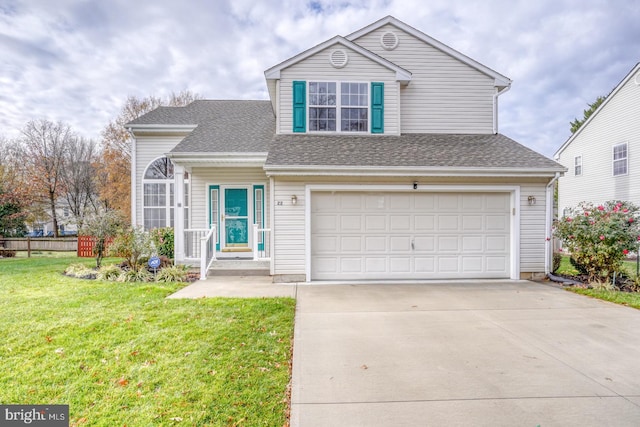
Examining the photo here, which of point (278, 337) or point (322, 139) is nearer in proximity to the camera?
point (278, 337)

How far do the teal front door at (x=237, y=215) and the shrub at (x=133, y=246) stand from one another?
2.29m

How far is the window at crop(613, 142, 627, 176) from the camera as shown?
14.7 meters

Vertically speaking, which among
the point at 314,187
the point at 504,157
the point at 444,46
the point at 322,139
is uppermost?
the point at 444,46

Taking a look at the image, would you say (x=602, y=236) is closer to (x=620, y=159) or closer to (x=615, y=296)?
(x=615, y=296)

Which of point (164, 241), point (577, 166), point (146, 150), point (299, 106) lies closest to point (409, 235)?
point (299, 106)

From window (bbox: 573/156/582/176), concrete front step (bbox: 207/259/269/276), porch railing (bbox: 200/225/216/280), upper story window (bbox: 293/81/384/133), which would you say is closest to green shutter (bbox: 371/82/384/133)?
upper story window (bbox: 293/81/384/133)

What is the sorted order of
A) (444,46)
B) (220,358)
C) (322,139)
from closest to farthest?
1. (220,358)
2. (322,139)
3. (444,46)

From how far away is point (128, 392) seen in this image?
3037 mm

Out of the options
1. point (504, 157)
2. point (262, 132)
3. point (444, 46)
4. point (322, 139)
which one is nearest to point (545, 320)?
point (504, 157)

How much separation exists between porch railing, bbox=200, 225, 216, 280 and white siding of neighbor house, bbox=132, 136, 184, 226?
4762mm

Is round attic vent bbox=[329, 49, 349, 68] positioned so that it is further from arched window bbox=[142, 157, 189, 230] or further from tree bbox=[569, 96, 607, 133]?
tree bbox=[569, 96, 607, 133]

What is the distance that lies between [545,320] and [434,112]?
23.3 feet

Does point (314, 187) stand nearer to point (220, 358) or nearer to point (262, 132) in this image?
point (262, 132)

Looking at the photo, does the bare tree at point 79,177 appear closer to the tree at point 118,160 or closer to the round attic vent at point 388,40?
the tree at point 118,160
